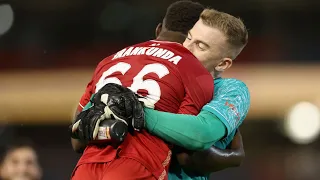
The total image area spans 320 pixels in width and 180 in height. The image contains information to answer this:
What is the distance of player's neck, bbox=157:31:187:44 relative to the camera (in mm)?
1938

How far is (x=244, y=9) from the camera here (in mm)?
5344

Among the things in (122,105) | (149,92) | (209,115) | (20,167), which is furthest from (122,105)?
(20,167)

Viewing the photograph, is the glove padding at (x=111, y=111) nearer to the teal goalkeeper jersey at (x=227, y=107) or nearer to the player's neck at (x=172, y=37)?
the teal goalkeeper jersey at (x=227, y=107)

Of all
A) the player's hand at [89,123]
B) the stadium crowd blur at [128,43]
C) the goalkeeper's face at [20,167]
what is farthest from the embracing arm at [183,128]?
the stadium crowd blur at [128,43]

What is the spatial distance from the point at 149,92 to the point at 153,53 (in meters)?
0.14

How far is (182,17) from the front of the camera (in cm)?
199

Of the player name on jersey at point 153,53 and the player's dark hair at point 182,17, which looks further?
the player's dark hair at point 182,17

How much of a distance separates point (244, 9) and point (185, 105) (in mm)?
3705

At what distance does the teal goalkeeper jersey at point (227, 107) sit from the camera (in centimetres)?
174

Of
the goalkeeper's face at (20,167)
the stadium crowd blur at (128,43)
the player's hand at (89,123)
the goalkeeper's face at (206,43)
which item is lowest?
the stadium crowd blur at (128,43)

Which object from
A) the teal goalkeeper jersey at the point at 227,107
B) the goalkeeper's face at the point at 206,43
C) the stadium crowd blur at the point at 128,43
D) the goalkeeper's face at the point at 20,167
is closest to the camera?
the teal goalkeeper jersey at the point at 227,107

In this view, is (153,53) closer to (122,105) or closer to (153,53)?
(153,53)

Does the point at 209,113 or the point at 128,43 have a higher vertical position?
the point at 209,113

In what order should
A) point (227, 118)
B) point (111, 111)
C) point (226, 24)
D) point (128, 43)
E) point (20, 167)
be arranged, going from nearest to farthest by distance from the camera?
point (111, 111), point (227, 118), point (226, 24), point (20, 167), point (128, 43)
